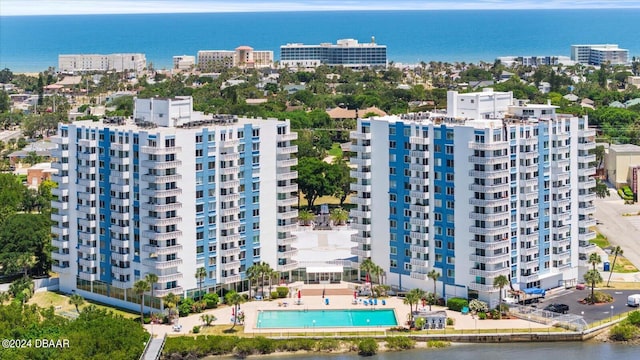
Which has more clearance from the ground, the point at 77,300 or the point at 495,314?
the point at 77,300

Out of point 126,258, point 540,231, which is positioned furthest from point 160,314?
point 540,231

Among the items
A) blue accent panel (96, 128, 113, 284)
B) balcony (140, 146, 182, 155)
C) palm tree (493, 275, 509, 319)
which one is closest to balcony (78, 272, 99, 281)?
blue accent panel (96, 128, 113, 284)

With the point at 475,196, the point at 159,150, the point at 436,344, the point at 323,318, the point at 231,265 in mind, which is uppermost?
the point at 159,150

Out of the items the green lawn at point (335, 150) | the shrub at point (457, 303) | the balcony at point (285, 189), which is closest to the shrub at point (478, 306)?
the shrub at point (457, 303)

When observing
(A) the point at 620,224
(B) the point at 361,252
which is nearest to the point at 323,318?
(B) the point at 361,252

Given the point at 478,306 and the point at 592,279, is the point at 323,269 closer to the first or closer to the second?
the point at 478,306

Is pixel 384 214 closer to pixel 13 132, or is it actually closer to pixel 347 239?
pixel 347 239
